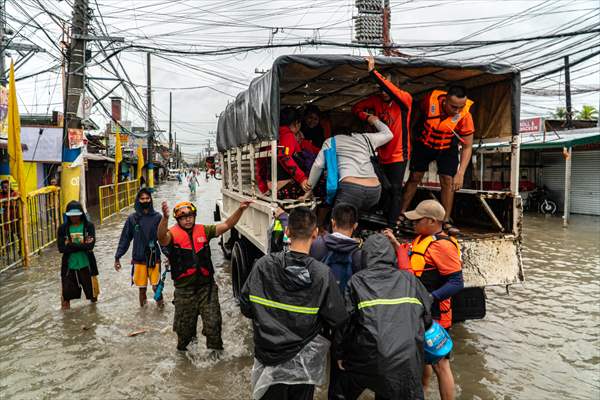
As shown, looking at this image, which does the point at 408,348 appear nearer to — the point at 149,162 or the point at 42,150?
the point at 42,150

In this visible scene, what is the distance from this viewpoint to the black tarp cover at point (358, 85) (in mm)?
4031

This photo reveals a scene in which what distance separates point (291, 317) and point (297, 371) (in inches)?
12.7

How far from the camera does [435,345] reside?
266 centimetres

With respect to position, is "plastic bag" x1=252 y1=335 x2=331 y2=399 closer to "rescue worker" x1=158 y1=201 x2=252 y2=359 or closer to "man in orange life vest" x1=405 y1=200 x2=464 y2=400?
"man in orange life vest" x1=405 y1=200 x2=464 y2=400

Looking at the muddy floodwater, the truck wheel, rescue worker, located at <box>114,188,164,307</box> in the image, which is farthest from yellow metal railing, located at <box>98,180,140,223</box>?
the truck wheel

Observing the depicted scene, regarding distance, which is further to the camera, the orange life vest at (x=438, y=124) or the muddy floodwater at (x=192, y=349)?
the orange life vest at (x=438, y=124)

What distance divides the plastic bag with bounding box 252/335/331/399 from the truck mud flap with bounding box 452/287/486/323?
6.96ft

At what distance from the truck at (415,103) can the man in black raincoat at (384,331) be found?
5.50ft

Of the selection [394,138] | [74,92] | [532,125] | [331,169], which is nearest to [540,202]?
[532,125]

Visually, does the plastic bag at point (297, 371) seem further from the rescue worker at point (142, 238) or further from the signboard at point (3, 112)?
the signboard at point (3, 112)

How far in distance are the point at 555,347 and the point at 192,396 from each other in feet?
12.1

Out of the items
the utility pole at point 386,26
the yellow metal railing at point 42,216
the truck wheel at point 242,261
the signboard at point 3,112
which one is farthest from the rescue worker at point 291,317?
the utility pole at point 386,26

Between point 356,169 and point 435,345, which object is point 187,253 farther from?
point 435,345

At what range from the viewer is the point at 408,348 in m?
2.26
